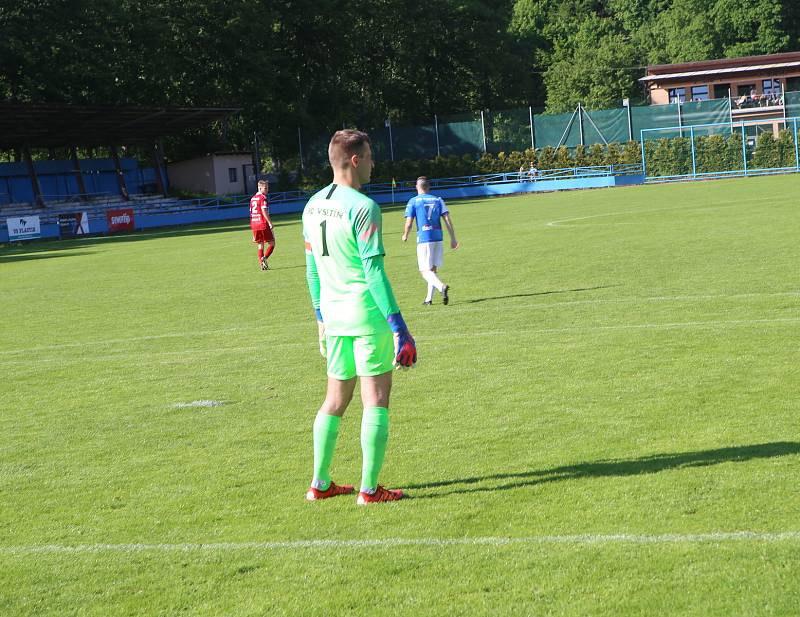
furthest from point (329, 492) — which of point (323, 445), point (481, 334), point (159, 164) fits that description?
point (159, 164)

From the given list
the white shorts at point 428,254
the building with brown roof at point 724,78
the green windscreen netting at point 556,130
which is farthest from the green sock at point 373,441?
the building with brown roof at point 724,78

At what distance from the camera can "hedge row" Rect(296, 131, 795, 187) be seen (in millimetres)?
55375

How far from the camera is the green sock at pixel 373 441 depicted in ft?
20.1

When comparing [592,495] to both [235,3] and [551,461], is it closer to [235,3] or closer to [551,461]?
[551,461]

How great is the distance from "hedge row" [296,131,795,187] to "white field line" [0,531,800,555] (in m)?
53.6

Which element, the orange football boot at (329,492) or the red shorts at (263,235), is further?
the red shorts at (263,235)

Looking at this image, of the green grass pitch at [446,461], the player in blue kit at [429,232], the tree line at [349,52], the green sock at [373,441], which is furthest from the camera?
the tree line at [349,52]

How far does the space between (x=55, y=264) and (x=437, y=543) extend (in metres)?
27.9

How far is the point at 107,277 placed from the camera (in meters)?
25.0

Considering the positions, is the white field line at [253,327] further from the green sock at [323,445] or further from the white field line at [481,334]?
the green sock at [323,445]

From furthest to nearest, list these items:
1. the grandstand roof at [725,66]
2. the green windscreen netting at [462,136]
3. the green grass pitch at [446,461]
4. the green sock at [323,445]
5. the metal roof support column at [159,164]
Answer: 1. the grandstand roof at [725,66]
2. the green windscreen netting at [462,136]
3. the metal roof support column at [159,164]
4. the green sock at [323,445]
5. the green grass pitch at [446,461]

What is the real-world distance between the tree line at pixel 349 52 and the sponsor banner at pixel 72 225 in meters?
12.8

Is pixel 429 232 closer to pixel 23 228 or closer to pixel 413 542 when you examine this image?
pixel 413 542

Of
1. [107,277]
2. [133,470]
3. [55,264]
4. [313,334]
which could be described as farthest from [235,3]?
[133,470]
